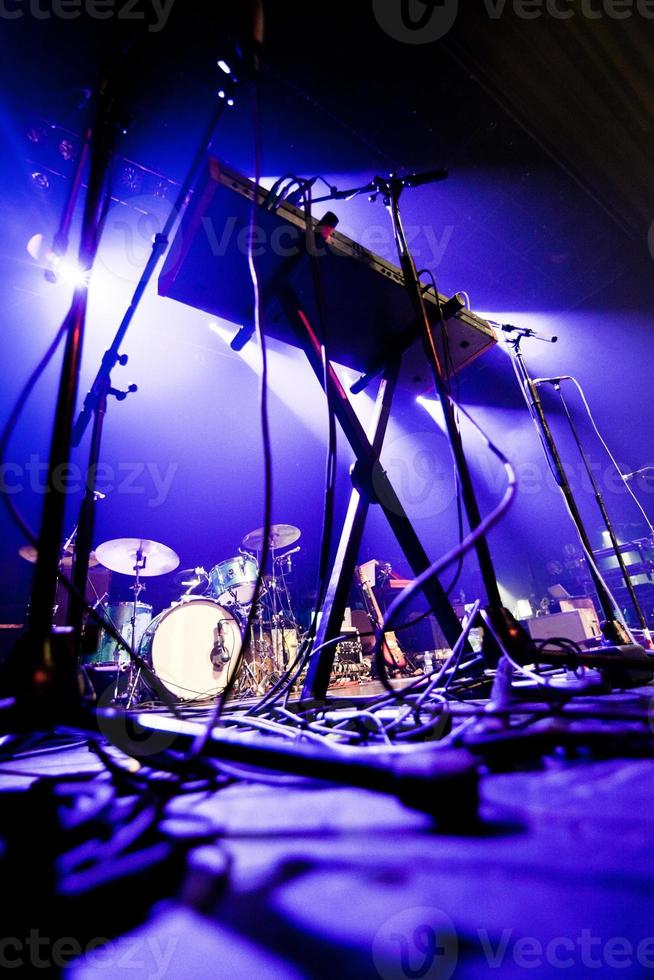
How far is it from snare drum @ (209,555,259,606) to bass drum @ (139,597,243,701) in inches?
16.1

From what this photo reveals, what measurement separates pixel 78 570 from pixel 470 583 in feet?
15.3

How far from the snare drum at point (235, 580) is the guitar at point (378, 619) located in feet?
3.02

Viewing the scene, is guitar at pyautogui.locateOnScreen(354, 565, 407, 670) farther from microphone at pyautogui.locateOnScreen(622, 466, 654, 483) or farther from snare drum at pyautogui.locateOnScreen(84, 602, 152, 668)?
microphone at pyautogui.locateOnScreen(622, 466, 654, 483)

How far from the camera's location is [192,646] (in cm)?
278

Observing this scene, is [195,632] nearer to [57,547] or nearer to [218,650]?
[218,650]

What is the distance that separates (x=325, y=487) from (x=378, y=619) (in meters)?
2.42

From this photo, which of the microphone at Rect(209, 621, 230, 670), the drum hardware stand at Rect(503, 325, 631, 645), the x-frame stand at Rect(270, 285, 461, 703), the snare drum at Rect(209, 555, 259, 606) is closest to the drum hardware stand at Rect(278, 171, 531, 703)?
the x-frame stand at Rect(270, 285, 461, 703)

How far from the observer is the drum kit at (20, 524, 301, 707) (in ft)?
8.77

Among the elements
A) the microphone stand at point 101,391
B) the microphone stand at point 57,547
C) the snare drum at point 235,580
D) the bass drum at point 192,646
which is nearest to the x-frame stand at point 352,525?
the microphone stand at point 101,391

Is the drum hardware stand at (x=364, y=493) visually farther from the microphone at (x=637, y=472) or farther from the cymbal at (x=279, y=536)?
the microphone at (x=637, y=472)

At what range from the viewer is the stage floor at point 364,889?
0.21 metres

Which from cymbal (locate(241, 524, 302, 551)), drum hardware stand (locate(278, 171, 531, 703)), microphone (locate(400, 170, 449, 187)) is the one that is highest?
microphone (locate(400, 170, 449, 187))

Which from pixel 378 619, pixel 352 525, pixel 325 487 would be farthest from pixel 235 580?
pixel 352 525

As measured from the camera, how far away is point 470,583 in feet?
16.4
